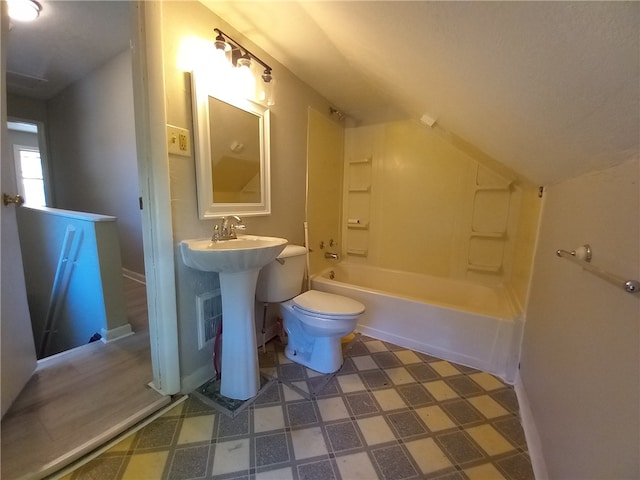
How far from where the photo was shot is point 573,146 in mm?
886

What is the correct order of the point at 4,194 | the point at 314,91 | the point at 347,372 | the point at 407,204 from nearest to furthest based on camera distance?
1. the point at 4,194
2. the point at 347,372
3. the point at 314,91
4. the point at 407,204

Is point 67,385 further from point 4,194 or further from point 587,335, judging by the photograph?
point 587,335

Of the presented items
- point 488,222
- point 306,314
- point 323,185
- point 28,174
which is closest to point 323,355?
point 306,314

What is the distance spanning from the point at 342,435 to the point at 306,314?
0.63 meters

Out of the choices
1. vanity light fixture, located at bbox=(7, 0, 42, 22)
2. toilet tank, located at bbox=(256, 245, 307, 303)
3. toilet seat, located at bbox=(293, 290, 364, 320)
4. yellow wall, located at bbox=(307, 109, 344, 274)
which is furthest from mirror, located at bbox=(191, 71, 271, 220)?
vanity light fixture, located at bbox=(7, 0, 42, 22)

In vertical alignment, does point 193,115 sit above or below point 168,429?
above

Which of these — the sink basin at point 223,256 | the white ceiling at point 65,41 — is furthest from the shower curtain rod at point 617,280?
the white ceiling at point 65,41

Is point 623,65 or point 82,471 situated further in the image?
point 82,471

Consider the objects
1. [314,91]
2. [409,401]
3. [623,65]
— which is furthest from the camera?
[314,91]

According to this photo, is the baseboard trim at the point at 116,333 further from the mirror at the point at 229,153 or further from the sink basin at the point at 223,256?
the mirror at the point at 229,153

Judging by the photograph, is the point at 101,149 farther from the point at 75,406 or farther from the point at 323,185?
the point at 75,406

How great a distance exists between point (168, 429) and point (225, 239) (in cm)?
94

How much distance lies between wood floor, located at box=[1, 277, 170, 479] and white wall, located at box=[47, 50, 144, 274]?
4.26 ft

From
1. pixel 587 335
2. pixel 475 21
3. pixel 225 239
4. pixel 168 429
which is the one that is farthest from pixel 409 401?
pixel 475 21
